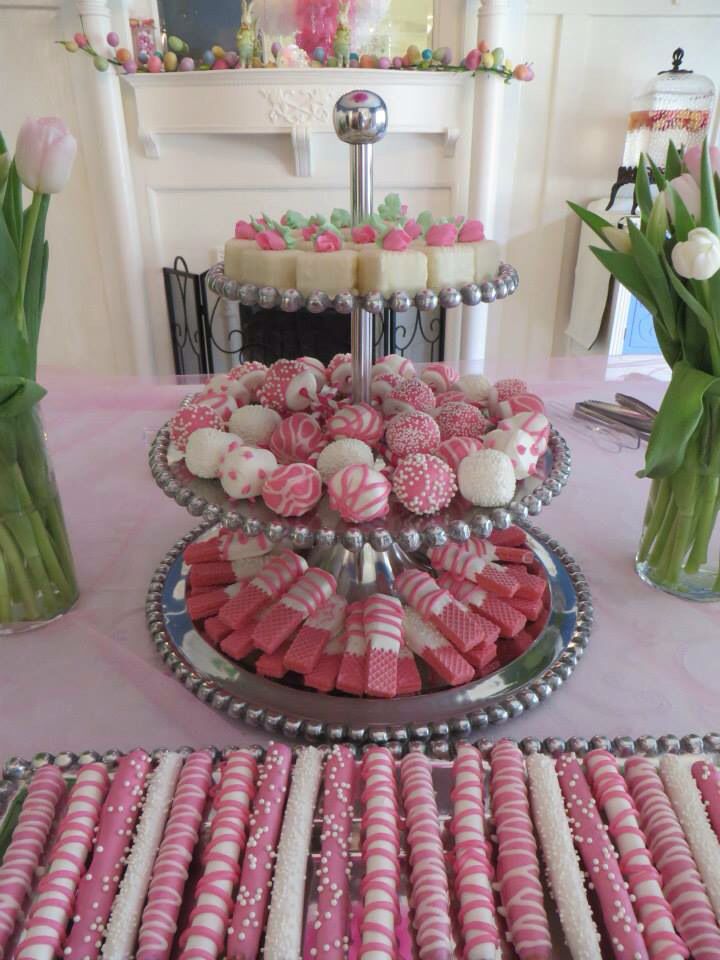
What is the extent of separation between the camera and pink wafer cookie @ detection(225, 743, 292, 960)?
37cm

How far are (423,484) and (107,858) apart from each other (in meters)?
0.34

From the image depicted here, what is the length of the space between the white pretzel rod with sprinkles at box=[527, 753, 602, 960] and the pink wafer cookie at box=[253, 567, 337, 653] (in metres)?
0.25

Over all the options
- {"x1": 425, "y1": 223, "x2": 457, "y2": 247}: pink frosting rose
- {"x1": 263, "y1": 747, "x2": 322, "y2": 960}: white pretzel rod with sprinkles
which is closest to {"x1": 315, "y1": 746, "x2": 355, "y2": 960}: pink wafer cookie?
{"x1": 263, "y1": 747, "x2": 322, "y2": 960}: white pretzel rod with sprinkles

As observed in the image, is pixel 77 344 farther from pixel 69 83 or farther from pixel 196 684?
pixel 196 684

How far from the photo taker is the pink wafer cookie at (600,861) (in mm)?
374

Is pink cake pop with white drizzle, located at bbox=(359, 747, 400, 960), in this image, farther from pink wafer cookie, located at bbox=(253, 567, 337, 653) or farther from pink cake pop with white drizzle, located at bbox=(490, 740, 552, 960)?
pink wafer cookie, located at bbox=(253, 567, 337, 653)

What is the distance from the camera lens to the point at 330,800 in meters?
0.45

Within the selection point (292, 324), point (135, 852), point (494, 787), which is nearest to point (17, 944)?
point (135, 852)

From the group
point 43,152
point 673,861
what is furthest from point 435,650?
point 43,152

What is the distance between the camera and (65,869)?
0.40 meters

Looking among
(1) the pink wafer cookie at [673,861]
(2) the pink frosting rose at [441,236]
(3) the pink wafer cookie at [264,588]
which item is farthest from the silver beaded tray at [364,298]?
(1) the pink wafer cookie at [673,861]

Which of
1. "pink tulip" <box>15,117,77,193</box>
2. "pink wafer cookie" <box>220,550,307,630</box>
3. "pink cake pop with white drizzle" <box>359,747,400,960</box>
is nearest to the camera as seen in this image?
"pink cake pop with white drizzle" <box>359,747,400,960</box>

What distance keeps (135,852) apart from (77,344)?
2.80 meters

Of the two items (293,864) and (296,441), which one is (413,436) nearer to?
(296,441)
